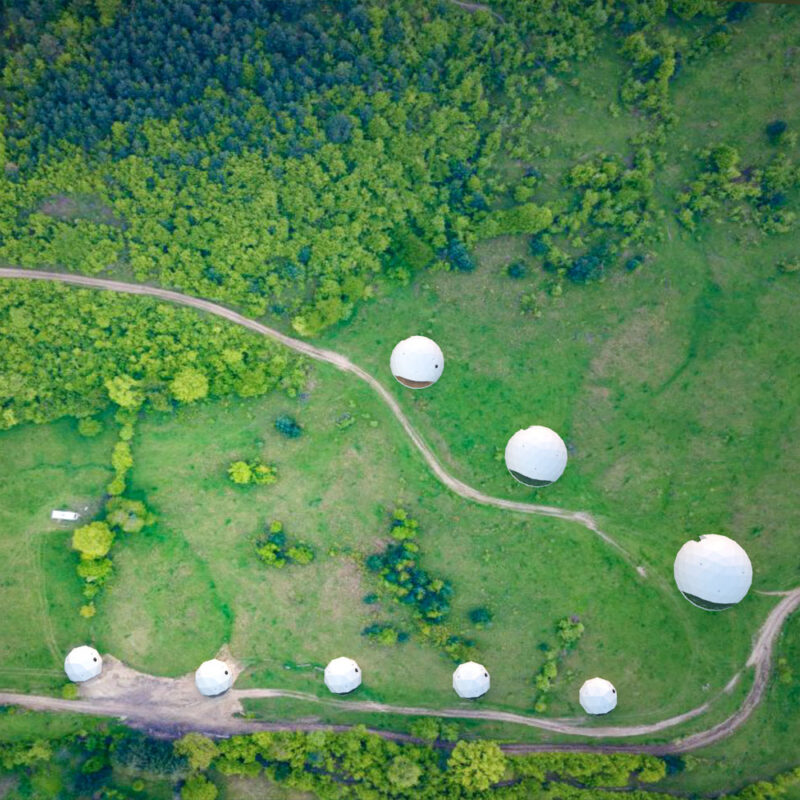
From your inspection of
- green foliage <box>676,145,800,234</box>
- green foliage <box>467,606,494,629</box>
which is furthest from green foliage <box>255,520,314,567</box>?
green foliage <box>676,145,800,234</box>

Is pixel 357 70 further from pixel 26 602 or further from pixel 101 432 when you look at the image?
pixel 26 602

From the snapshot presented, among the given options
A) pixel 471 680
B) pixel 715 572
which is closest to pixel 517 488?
pixel 471 680

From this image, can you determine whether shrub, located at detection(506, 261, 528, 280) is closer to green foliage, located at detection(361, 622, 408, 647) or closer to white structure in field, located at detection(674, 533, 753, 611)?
white structure in field, located at detection(674, 533, 753, 611)

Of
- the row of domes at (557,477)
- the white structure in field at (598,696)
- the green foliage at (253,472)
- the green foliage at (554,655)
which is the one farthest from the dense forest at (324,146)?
the white structure in field at (598,696)

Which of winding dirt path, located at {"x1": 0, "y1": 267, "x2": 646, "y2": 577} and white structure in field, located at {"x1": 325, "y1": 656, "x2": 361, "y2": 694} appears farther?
winding dirt path, located at {"x1": 0, "y1": 267, "x2": 646, "y2": 577}

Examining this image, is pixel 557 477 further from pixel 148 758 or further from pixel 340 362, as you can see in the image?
pixel 148 758
